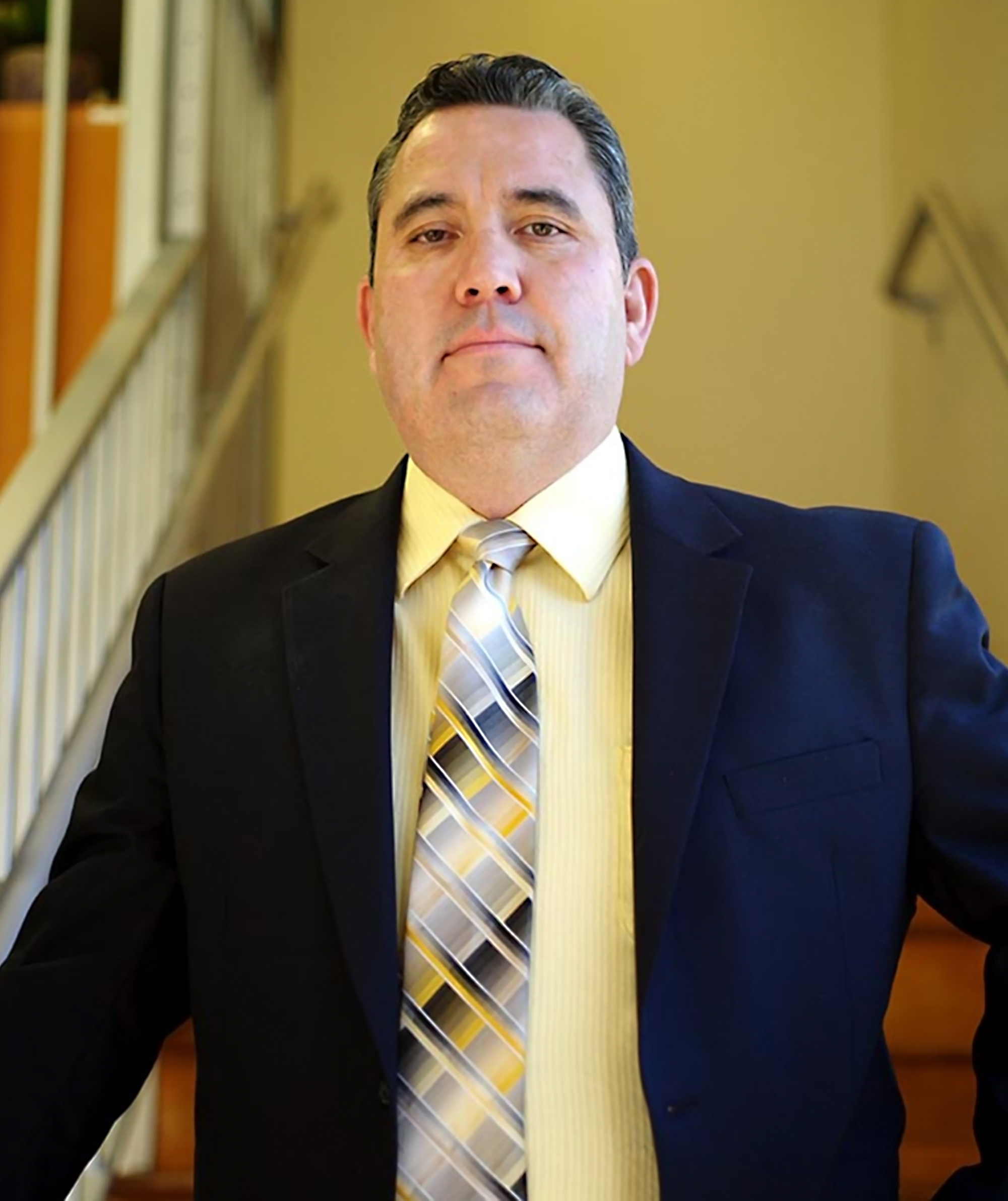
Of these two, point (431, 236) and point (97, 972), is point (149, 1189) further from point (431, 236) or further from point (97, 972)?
point (431, 236)

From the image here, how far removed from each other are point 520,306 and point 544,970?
0.52m

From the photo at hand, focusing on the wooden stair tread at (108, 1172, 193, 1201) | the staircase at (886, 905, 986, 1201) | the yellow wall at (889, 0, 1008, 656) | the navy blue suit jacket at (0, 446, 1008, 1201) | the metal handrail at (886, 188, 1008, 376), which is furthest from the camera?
the yellow wall at (889, 0, 1008, 656)

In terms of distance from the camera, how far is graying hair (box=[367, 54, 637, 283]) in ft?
4.41

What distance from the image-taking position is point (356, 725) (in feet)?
3.91

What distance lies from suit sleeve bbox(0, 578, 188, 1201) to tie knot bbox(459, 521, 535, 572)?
0.28m

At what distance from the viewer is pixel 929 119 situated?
11.4ft

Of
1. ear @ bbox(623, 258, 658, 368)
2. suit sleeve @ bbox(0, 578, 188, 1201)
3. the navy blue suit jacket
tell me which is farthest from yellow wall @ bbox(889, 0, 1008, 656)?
suit sleeve @ bbox(0, 578, 188, 1201)

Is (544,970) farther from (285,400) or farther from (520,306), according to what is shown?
(285,400)

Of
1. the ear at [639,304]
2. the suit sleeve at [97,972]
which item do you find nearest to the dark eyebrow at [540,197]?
the ear at [639,304]

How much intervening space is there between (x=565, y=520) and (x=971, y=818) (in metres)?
0.40

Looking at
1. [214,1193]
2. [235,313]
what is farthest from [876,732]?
[235,313]

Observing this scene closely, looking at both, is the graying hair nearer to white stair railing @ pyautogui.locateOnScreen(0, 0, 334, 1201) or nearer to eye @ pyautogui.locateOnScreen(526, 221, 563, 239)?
eye @ pyautogui.locateOnScreen(526, 221, 563, 239)

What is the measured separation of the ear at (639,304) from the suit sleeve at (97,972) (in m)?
0.51

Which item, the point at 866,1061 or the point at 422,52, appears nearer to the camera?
the point at 866,1061
